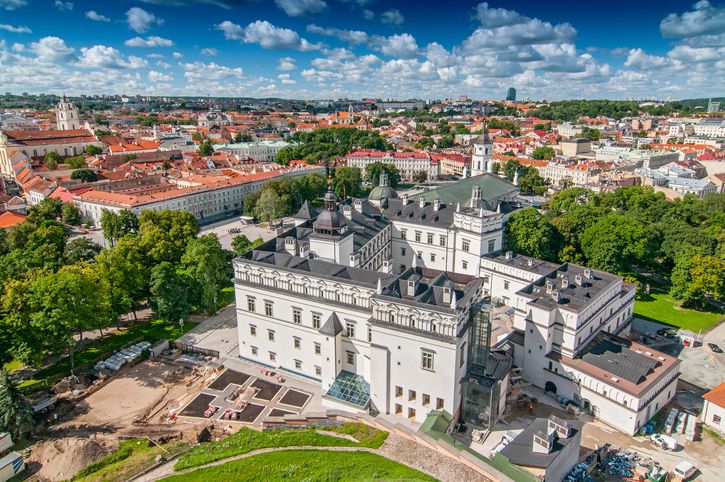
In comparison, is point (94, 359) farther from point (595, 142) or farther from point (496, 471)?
point (595, 142)

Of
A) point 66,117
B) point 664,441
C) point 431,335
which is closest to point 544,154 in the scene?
point 664,441

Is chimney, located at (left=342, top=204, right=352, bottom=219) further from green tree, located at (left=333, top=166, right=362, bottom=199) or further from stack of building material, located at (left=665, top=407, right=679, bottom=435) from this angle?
green tree, located at (left=333, top=166, right=362, bottom=199)

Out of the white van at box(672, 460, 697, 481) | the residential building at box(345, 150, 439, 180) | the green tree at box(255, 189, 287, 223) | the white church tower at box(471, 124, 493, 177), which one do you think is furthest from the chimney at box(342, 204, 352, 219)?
the residential building at box(345, 150, 439, 180)

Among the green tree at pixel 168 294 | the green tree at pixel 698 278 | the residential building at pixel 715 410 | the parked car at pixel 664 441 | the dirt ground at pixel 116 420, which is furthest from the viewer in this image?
the green tree at pixel 698 278

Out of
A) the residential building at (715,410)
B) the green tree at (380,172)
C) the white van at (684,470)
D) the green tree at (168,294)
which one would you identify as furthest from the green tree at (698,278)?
the green tree at (380,172)

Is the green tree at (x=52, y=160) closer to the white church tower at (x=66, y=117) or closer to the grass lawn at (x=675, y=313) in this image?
the white church tower at (x=66, y=117)

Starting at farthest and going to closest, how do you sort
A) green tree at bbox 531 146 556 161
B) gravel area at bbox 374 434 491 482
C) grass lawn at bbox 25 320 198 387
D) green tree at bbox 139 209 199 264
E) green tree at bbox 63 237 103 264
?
green tree at bbox 531 146 556 161
green tree at bbox 63 237 103 264
green tree at bbox 139 209 199 264
grass lawn at bbox 25 320 198 387
gravel area at bbox 374 434 491 482
